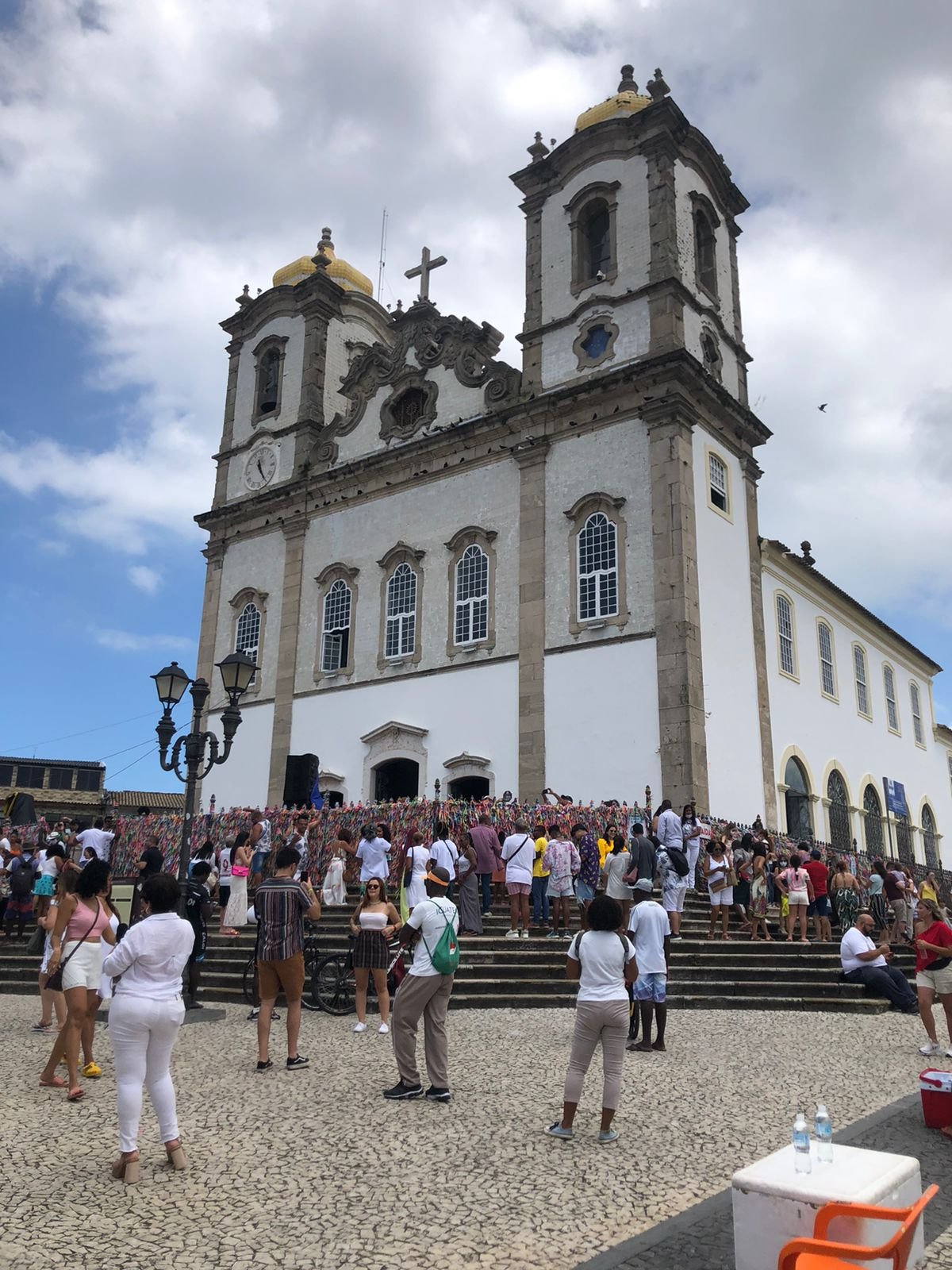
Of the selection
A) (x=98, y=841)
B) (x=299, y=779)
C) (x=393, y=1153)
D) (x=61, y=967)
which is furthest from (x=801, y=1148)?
(x=299, y=779)

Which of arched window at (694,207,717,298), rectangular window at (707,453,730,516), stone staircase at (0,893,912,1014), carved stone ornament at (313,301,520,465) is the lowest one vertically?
stone staircase at (0,893,912,1014)

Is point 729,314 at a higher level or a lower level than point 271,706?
higher

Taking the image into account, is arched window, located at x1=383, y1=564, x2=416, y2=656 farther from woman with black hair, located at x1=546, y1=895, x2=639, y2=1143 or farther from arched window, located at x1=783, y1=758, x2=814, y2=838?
woman with black hair, located at x1=546, y1=895, x2=639, y2=1143

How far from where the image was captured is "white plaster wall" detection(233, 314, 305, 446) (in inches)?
1193

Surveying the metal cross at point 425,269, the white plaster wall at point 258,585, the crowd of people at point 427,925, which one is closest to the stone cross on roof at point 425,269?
the metal cross at point 425,269

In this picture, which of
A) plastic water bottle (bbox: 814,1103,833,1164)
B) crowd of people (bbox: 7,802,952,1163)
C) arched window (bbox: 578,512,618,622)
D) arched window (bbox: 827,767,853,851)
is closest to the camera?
plastic water bottle (bbox: 814,1103,833,1164)

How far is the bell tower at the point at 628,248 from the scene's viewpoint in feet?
78.0

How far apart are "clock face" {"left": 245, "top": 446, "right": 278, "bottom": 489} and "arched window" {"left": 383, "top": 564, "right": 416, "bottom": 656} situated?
637cm

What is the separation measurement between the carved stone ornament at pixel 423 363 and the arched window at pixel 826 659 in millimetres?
10747

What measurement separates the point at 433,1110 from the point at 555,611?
16.0 meters

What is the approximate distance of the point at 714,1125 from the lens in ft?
21.6

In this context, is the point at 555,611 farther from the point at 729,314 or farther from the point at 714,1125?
the point at 714,1125

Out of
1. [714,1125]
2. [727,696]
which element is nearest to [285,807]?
[727,696]

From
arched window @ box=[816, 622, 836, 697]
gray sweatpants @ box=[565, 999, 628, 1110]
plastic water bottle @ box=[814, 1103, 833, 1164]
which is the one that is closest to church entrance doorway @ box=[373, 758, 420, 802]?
arched window @ box=[816, 622, 836, 697]
